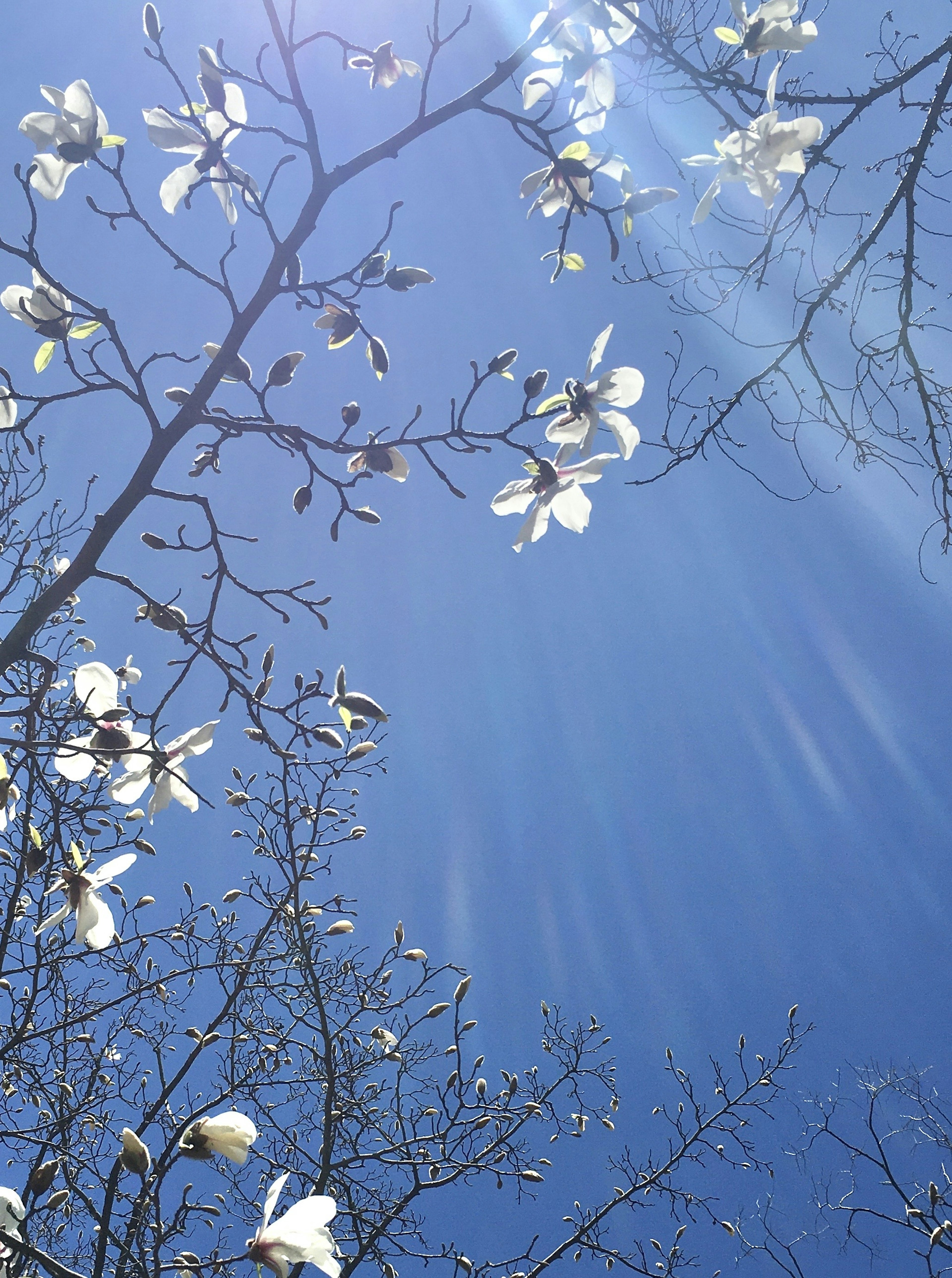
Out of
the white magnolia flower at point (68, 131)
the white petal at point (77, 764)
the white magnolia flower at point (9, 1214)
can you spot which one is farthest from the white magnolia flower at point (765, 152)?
the white magnolia flower at point (9, 1214)

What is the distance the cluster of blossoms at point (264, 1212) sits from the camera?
3.53 feet

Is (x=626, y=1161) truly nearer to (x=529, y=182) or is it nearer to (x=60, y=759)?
(x=60, y=759)

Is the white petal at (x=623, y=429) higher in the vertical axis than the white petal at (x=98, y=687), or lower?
higher

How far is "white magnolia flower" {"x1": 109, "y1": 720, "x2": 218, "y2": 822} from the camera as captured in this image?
1187mm

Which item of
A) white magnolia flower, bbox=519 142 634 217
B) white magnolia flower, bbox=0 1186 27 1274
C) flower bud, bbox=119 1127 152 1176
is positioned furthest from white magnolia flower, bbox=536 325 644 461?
white magnolia flower, bbox=0 1186 27 1274

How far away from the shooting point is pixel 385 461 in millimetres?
1192

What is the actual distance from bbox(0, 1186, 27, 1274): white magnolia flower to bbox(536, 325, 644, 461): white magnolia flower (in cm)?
133

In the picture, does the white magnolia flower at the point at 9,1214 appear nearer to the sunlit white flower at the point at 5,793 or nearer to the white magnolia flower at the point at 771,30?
the sunlit white flower at the point at 5,793

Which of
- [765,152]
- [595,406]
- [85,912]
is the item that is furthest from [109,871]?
[765,152]

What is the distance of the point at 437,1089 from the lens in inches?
95.5

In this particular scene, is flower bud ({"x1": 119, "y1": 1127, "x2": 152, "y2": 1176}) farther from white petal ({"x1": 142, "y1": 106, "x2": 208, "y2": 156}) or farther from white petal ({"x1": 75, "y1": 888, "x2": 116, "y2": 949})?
white petal ({"x1": 142, "y1": 106, "x2": 208, "y2": 156})

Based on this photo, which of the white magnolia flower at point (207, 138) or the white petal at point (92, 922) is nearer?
the white magnolia flower at point (207, 138)

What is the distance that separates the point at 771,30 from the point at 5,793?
63.9 inches

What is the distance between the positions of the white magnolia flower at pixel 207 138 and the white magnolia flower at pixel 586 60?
1.42 feet
